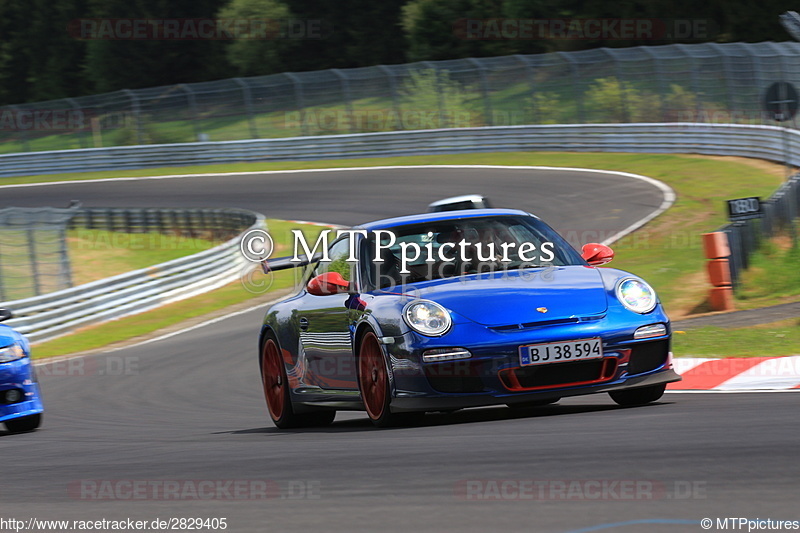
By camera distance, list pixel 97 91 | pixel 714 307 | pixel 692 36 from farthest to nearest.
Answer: pixel 97 91
pixel 692 36
pixel 714 307

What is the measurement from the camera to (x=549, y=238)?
806 centimetres

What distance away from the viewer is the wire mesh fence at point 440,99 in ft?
109

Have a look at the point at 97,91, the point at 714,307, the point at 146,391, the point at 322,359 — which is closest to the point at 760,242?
the point at 714,307

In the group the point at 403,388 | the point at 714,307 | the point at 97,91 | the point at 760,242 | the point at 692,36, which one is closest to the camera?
the point at 403,388

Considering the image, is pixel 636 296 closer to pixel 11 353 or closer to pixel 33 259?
pixel 11 353

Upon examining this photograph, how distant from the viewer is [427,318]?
6898 mm

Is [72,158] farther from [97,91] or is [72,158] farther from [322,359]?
[322,359]

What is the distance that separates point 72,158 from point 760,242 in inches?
1321

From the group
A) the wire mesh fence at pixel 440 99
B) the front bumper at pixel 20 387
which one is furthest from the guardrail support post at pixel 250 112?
the front bumper at pixel 20 387

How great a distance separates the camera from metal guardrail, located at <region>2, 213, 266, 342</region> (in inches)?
749

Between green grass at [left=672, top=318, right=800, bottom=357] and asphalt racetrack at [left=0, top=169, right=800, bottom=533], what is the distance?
1.86 metres

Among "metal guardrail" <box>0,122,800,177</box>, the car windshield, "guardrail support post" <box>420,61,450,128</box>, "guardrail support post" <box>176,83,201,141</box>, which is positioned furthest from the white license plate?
"guardrail support post" <box>176,83,201,141</box>

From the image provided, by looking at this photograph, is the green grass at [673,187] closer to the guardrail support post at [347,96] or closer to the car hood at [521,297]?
the guardrail support post at [347,96]

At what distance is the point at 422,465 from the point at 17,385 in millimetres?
5000
